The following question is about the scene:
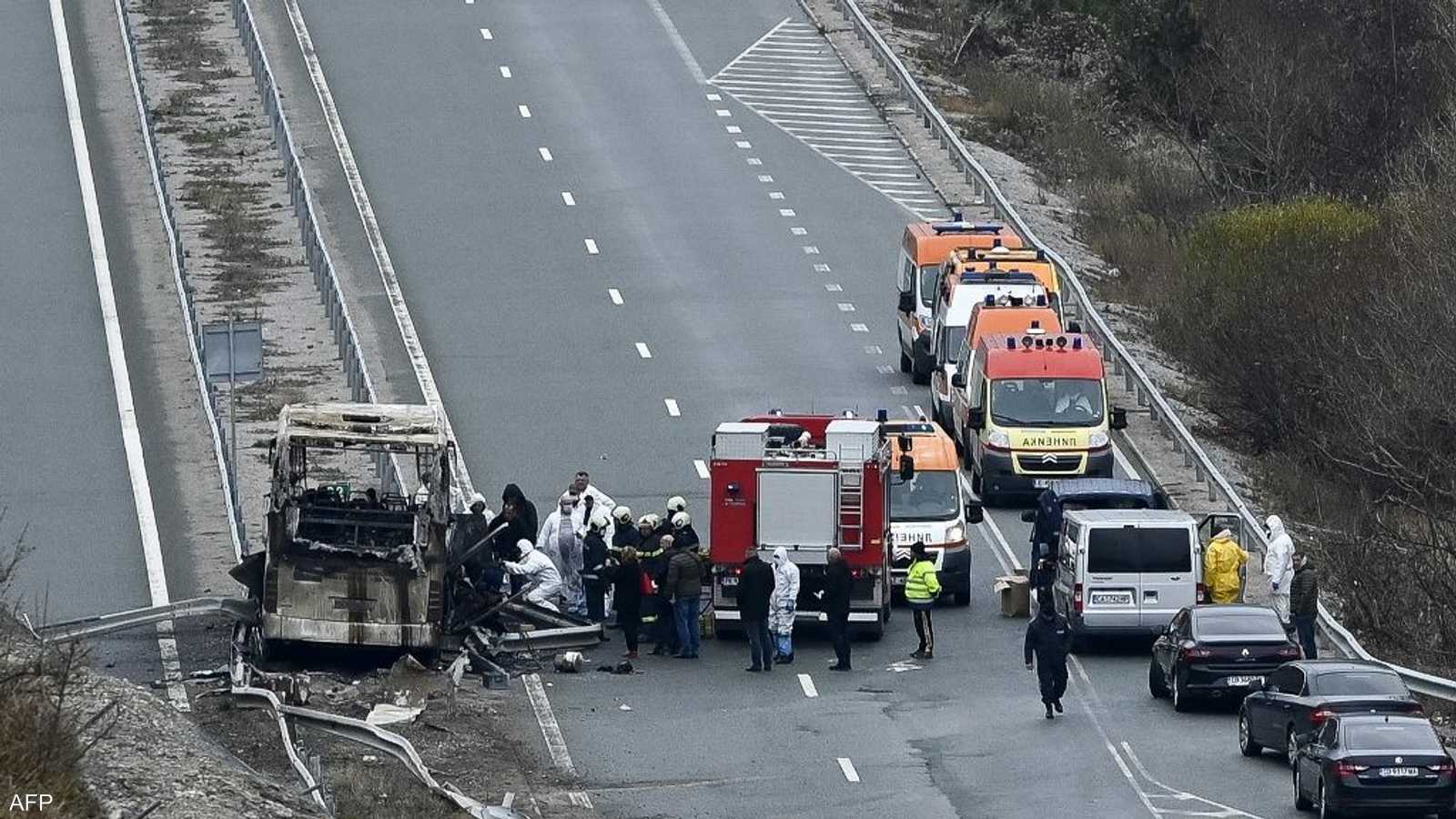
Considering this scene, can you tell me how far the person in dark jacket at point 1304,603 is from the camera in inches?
1312

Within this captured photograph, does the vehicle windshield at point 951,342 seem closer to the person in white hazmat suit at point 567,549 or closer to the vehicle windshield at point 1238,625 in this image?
the person in white hazmat suit at point 567,549

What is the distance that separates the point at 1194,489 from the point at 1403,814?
1586 centimetres

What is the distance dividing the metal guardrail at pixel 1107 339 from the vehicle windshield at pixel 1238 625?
4.23 feet

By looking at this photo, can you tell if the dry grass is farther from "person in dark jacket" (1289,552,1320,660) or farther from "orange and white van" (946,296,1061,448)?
"orange and white van" (946,296,1061,448)

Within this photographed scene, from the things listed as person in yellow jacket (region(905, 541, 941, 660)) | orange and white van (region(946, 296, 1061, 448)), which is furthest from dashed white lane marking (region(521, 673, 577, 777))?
orange and white van (region(946, 296, 1061, 448))

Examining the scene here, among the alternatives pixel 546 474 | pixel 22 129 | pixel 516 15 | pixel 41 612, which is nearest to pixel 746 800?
pixel 41 612

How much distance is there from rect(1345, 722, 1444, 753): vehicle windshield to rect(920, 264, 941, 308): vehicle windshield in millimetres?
21632

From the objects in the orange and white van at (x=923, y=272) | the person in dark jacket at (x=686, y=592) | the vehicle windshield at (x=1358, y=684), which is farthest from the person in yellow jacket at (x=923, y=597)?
the orange and white van at (x=923, y=272)

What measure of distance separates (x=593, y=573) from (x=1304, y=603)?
762 cm

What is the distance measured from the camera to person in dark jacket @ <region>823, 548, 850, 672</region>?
109ft

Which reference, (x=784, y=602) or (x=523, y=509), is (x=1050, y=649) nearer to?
(x=784, y=602)

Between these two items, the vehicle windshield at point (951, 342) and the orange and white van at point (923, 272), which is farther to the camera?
the orange and white van at point (923, 272)

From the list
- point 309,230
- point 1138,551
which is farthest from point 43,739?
point 309,230

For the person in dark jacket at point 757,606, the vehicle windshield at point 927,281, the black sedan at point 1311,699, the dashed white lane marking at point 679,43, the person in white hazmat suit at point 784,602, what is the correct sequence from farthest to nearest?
the dashed white lane marking at point 679,43, the vehicle windshield at point 927,281, the person in white hazmat suit at point 784,602, the person in dark jacket at point 757,606, the black sedan at point 1311,699
